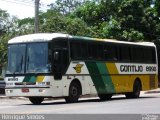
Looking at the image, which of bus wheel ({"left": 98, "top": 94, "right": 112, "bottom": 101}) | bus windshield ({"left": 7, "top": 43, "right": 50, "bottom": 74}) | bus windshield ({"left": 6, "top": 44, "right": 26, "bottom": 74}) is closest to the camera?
bus windshield ({"left": 7, "top": 43, "right": 50, "bottom": 74})

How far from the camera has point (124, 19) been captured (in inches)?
1919

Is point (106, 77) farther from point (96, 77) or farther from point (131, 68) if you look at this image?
point (131, 68)

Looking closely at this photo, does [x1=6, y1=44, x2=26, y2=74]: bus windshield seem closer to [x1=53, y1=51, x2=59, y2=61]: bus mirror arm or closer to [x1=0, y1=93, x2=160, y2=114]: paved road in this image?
[x1=53, y1=51, x2=59, y2=61]: bus mirror arm

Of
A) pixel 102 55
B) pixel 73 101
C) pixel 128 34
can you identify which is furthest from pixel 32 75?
pixel 128 34

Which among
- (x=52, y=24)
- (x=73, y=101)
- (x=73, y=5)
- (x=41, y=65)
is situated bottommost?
(x=73, y=101)

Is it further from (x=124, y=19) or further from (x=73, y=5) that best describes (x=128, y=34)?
(x=73, y=5)

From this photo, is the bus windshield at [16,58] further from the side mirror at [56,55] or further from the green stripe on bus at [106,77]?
the green stripe on bus at [106,77]

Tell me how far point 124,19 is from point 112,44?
20.7 metres

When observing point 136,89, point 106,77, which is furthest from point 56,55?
point 136,89

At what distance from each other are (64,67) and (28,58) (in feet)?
5.48

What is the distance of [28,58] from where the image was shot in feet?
78.7

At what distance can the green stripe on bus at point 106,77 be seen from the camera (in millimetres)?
27031

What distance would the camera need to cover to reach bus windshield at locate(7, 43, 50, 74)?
23.6m

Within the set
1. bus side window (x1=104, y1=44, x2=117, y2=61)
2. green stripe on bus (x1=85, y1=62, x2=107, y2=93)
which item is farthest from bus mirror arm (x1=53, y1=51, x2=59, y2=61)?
bus side window (x1=104, y1=44, x2=117, y2=61)
